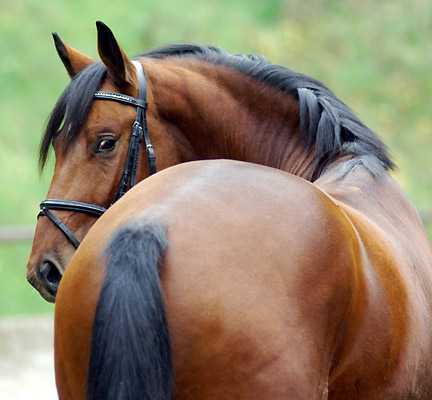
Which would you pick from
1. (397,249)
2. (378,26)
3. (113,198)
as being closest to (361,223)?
(397,249)

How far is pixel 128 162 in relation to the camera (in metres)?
3.31

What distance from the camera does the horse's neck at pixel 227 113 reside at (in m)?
3.59

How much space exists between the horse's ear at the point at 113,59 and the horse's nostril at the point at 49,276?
942 mm

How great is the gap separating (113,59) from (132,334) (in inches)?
70.7

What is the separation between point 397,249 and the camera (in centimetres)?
275

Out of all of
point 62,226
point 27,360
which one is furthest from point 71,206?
point 27,360

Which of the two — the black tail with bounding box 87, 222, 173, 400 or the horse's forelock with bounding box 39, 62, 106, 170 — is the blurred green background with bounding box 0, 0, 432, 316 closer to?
the horse's forelock with bounding box 39, 62, 106, 170

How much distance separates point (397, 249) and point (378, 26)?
17688 mm

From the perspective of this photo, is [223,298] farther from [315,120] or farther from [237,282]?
[315,120]

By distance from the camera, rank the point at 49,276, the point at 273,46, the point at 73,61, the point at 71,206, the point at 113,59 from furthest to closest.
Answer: the point at 273,46 < the point at 73,61 < the point at 113,59 < the point at 71,206 < the point at 49,276

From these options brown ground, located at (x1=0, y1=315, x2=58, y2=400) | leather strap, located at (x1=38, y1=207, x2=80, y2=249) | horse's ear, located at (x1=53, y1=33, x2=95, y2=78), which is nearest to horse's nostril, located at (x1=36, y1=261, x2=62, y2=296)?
leather strap, located at (x1=38, y1=207, x2=80, y2=249)

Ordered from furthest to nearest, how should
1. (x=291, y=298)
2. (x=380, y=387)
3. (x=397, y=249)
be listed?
(x=397, y=249) < (x=380, y=387) < (x=291, y=298)

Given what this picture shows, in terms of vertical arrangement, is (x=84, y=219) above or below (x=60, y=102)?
below

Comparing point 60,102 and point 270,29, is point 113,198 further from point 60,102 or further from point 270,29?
point 270,29
